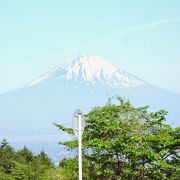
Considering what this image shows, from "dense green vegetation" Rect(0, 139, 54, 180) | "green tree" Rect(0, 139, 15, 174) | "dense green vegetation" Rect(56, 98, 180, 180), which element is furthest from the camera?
"green tree" Rect(0, 139, 15, 174)

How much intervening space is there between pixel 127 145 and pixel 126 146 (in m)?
0.12

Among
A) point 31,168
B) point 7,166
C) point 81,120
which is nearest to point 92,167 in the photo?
point 81,120

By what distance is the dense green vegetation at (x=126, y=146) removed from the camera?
20.4 m

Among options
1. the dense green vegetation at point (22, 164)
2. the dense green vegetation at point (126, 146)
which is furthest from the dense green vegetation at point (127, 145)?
the dense green vegetation at point (22, 164)

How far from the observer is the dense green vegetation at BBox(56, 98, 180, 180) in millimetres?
20359

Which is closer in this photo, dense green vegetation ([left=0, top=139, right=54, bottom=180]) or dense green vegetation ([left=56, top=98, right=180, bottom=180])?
dense green vegetation ([left=56, top=98, right=180, bottom=180])

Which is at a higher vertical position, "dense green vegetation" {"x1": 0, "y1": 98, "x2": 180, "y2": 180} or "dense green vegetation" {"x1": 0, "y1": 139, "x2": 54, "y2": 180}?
"dense green vegetation" {"x1": 0, "y1": 139, "x2": 54, "y2": 180}

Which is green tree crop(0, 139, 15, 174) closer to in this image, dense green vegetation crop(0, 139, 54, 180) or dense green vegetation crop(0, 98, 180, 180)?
dense green vegetation crop(0, 139, 54, 180)

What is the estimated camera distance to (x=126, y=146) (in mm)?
20156

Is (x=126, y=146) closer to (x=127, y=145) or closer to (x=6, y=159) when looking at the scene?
(x=127, y=145)

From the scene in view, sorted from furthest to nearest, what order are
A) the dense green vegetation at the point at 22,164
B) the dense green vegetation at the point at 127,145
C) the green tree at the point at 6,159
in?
the green tree at the point at 6,159 < the dense green vegetation at the point at 22,164 < the dense green vegetation at the point at 127,145

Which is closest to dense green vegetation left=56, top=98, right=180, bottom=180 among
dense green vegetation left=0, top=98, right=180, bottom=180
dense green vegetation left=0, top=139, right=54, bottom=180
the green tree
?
dense green vegetation left=0, top=98, right=180, bottom=180

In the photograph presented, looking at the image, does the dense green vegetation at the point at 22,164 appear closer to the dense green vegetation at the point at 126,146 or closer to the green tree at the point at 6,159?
the green tree at the point at 6,159

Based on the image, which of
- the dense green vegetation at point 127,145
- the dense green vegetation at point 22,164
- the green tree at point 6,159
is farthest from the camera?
the green tree at point 6,159
